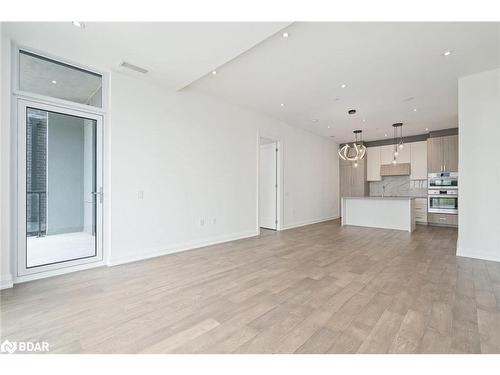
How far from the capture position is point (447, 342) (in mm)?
1705

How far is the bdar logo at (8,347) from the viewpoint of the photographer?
1651mm

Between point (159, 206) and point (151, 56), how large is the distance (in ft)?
7.48

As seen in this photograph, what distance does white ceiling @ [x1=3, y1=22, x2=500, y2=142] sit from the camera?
261cm

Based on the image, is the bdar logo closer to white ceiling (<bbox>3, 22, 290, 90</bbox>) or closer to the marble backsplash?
white ceiling (<bbox>3, 22, 290, 90</bbox>)

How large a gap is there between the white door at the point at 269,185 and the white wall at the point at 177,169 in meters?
0.54

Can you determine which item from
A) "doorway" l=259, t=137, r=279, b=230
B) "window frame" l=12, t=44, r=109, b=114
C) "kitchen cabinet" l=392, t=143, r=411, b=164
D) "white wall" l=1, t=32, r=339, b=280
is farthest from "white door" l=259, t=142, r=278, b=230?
"kitchen cabinet" l=392, t=143, r=411, b=164

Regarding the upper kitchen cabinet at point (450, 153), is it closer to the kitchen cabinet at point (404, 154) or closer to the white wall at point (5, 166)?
the kitchen cabinet at point (404, 154)

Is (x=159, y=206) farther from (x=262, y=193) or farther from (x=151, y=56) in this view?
(x=262, y=193)

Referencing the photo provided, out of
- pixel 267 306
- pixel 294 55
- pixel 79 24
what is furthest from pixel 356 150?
pixel 79 24

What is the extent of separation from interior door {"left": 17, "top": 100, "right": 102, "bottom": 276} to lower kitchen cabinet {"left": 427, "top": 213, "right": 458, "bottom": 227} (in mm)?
8732

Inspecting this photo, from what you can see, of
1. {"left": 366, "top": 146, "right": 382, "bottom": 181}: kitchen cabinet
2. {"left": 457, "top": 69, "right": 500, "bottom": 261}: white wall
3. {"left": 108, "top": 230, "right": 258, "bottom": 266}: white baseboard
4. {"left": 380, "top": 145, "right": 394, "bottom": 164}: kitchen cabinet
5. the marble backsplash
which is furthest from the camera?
{"left": 366, "top": 146, "right": 382, "bottom": 181}: kitchen cabinet

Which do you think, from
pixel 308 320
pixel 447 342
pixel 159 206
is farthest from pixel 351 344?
pixel 159 206

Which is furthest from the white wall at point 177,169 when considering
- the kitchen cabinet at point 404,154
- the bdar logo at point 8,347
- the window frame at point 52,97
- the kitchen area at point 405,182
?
the kitchen cabinet at point 404,154

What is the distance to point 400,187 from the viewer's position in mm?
8500
